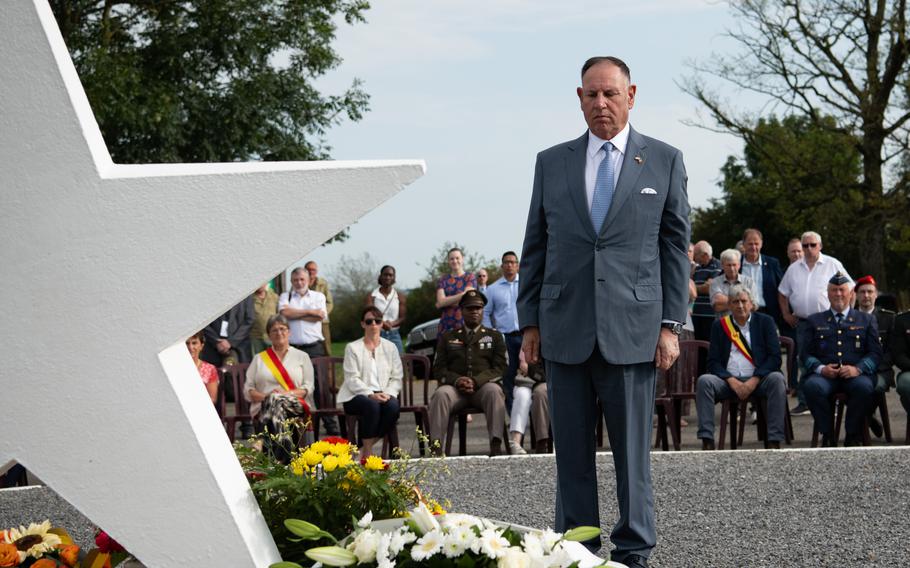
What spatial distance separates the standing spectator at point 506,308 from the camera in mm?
11729

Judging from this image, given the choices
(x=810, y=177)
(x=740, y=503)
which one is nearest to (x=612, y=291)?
(x=740, y=503)

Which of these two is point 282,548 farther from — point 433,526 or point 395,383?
point 395,383

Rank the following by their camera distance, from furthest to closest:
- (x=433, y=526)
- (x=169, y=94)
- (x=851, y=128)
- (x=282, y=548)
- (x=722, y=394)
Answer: (x=851, y=128) → (x=169, y=94) → (x=722, y=394) → (x=282, y=548) → (x=433, y=526)

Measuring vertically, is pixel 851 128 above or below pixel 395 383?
above

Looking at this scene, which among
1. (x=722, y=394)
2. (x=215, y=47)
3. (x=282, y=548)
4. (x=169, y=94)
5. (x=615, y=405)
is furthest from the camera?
(x=215, y=47)

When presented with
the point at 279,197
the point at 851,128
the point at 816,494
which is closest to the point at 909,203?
the point at 851,128

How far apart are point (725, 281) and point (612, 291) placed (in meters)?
8.06

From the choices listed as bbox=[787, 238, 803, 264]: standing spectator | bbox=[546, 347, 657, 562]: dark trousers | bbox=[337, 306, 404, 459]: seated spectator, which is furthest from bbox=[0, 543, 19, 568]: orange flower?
bbox=[787, 238, 803, 264]: standing spectator

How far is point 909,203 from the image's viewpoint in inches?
981

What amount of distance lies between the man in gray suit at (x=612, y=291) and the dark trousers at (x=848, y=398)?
5.92 metres

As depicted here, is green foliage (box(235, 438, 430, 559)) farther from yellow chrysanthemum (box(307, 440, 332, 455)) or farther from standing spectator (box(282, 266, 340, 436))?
standing spectator (box(282, 266, 340, 436))

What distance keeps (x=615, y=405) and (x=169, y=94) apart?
16.3 m

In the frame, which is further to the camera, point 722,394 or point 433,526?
point 722,394

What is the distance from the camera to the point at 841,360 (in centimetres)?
1041
